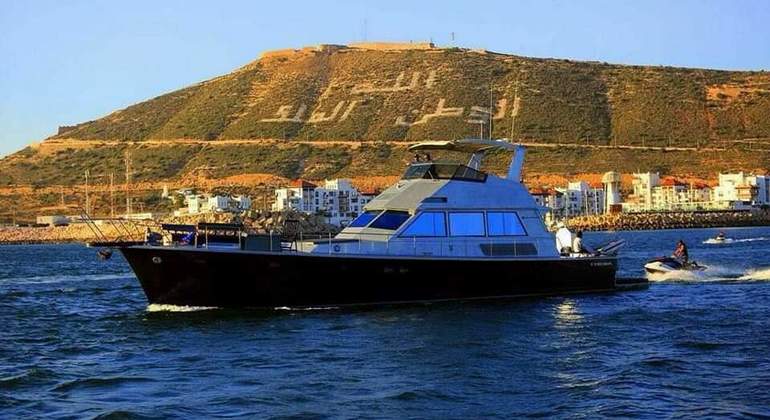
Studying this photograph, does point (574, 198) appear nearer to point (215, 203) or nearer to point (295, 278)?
point (215, 203)

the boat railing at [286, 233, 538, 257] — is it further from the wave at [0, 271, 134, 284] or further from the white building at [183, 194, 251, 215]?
the white building at [183, 194, 251, 215]

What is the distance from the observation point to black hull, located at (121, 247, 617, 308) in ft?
81.5

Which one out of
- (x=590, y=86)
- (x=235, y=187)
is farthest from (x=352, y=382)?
(x=590, y=86)

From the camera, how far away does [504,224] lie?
28281mm

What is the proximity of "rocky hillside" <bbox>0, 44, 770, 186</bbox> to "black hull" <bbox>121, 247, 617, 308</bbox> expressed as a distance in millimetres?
97971

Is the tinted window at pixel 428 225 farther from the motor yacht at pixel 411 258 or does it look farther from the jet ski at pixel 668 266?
the jet ski at pixel 668 266

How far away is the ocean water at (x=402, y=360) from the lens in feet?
50.6

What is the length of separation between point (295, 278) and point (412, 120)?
126 meters

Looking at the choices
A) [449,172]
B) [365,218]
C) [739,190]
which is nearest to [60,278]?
[365,218]

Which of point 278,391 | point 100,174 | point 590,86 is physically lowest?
point 278,391

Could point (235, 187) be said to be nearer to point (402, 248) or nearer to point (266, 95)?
point (266, 95)

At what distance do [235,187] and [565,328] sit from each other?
113 m

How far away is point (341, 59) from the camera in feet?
614

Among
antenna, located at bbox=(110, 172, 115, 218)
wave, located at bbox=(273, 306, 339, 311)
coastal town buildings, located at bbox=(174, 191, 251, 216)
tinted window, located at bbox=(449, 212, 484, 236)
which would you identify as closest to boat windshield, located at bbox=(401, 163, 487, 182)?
tinted window, located at bbox=(449, 212, 484, 236)
